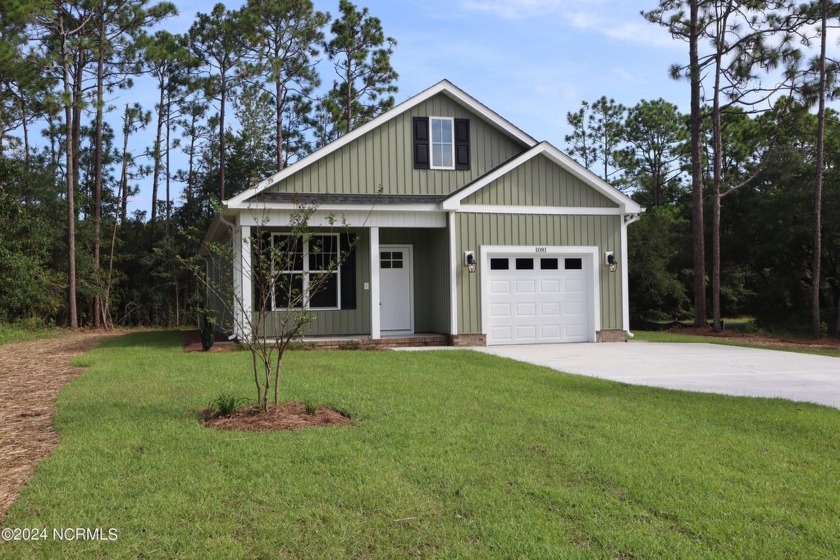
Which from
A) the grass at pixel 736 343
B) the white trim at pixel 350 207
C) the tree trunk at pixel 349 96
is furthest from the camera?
the tree trunk at pixel 349 96

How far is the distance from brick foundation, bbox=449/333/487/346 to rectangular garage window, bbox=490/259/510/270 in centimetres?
146

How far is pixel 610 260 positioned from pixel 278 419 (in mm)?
9986

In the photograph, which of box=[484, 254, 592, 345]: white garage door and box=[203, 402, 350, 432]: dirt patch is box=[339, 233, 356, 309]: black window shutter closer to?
box=[484, 254, 592, 345]: white garage door

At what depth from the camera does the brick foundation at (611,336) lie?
13883 mm

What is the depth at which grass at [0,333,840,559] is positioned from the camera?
322cm

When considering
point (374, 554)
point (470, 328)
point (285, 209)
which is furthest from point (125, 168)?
point (374, 554)

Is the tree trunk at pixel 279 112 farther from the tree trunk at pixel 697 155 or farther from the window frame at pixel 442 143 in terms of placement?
the tree trunk at pixel 697 155

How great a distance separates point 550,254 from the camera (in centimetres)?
1371

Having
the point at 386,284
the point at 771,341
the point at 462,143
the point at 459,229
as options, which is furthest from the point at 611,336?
the point at 462,143

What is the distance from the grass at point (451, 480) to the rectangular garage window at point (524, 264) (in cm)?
696

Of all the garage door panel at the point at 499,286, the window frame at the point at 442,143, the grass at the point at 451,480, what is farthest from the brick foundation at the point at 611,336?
the grass at the point at 451,480

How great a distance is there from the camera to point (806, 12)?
18.4 m

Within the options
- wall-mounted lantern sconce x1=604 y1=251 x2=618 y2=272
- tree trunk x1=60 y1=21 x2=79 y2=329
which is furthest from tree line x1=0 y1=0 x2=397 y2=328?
wall-mounted lantern sconce x1=604 y1=251 x2=618 y2=272

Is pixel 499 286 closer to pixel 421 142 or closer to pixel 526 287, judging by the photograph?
pixel 526 287
